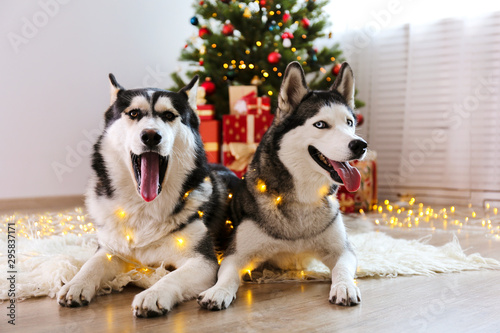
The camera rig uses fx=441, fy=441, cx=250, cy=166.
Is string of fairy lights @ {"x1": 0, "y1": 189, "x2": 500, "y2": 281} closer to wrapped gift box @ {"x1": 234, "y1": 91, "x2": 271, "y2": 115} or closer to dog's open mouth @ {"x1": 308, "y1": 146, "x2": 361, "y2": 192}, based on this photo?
dog's open mouth @ {"x1": 308, "y1": 146, "x2": 361, "y2": 192}

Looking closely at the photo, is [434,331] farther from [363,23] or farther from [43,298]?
[363,23]

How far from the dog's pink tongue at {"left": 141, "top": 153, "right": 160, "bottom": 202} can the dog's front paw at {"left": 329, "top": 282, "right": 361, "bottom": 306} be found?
739 mm

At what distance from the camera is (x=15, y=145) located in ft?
12.7

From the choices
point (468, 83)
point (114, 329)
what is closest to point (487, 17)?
point (468, 83)

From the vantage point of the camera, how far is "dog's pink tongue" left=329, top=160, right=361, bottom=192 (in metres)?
1.65

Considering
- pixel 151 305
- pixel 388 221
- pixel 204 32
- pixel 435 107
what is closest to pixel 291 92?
pixel 151 305

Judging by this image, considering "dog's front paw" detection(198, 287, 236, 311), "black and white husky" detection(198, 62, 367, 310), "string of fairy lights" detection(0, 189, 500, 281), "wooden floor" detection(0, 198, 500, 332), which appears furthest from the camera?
"string of fairy lights" detection(0, 189, 500, 281)

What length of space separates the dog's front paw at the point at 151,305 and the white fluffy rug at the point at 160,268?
29cm

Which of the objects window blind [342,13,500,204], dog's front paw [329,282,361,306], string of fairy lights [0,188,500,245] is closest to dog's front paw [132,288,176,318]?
dog's front paw [329,282,361,306]

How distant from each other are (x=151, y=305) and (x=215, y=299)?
0.21 meters

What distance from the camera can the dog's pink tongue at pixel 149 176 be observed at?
1636 millimetres

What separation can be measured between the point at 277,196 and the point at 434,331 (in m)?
0.75

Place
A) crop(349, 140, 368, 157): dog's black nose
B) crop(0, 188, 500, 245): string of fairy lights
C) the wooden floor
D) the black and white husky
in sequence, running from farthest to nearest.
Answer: crop(0, 188, 500, 245): string of fairy lights, the black and white husky, crop(349, 140, 368, 157): dog's black nose, the wooden floor

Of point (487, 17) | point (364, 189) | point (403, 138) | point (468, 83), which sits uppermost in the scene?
point (487, 17)
